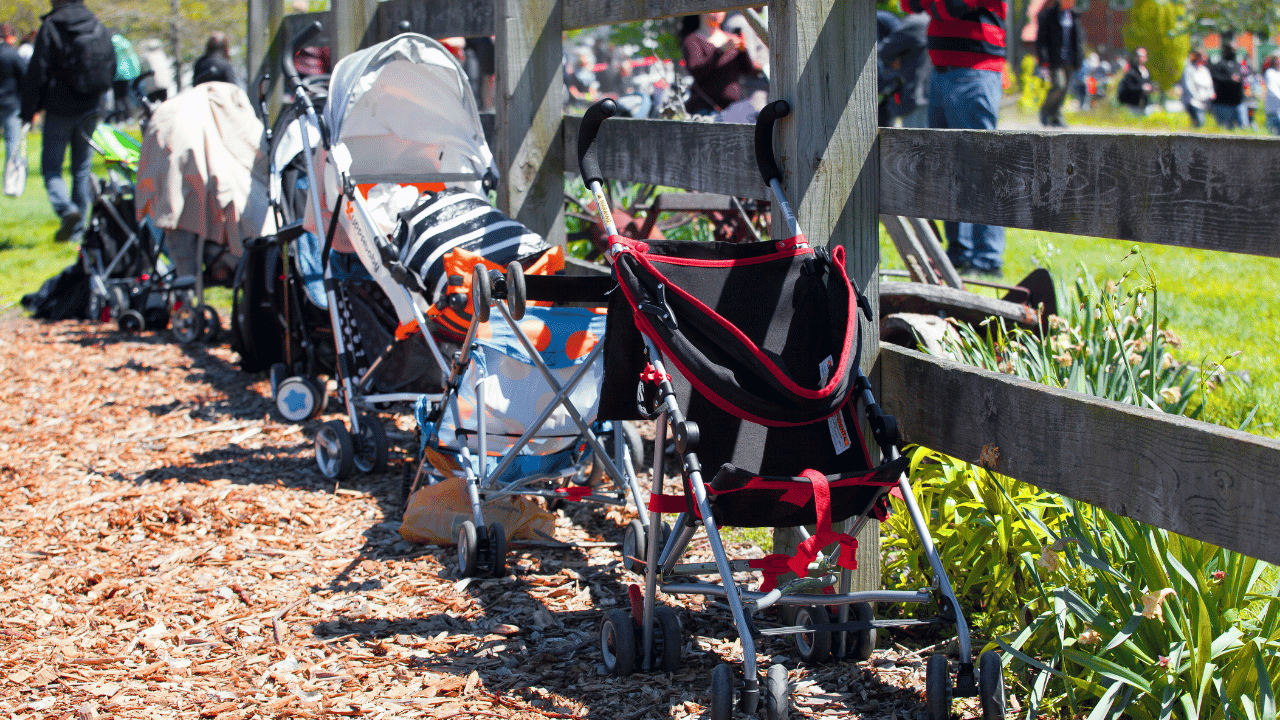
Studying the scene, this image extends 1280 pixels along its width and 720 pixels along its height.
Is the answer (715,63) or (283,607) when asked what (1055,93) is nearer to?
(715,63)

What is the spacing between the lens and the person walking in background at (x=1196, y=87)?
27719 millimetres

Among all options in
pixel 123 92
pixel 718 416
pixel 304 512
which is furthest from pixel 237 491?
pixel 123 92

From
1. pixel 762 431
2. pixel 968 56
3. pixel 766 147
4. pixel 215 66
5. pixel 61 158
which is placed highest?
pixel 215 66

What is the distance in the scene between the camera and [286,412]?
608 cm

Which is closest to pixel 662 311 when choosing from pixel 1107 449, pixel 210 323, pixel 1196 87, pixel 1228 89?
pixel 1107 449

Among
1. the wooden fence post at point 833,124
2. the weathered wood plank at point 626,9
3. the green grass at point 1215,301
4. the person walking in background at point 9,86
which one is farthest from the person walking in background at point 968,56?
the person walking in background at point 9,86

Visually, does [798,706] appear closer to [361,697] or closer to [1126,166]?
[361,697]

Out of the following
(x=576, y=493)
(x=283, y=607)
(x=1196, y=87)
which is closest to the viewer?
(x=283, y=607)

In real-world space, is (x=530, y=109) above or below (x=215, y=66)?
below

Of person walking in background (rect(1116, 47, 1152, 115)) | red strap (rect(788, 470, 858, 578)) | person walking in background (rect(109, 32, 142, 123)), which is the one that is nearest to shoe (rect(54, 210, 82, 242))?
person walking in background (rect(109, 32, 142, 123))

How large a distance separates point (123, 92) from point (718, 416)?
1452 centimetres

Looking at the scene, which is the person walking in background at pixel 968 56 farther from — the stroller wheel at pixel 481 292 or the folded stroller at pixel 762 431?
the stroller wheel at pixel 481 292

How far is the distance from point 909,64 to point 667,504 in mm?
7007

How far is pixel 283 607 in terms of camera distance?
3.84 metres
